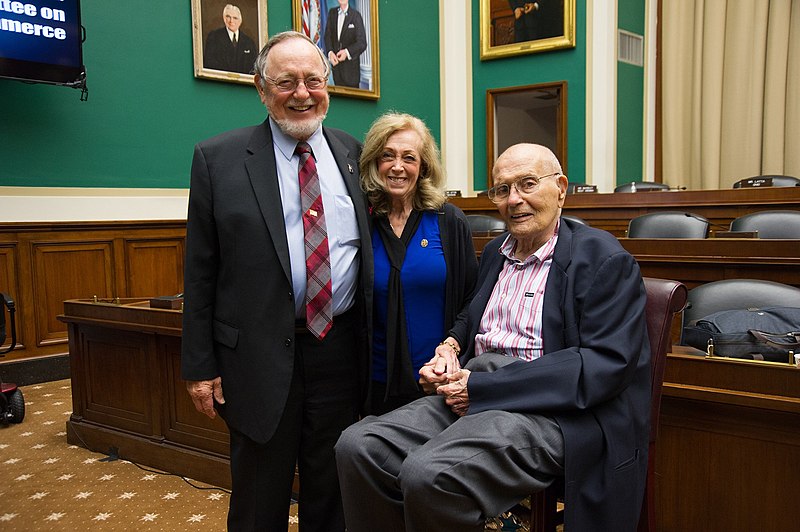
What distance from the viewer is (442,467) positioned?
1596 millimetres

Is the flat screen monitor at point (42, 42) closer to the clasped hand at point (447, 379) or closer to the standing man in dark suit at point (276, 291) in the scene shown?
the standing man in dark suit at point (276, 291)

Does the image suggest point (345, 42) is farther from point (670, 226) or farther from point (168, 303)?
point (168, 303)

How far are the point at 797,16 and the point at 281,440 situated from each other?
26.2ft

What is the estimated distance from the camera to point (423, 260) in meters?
2.14

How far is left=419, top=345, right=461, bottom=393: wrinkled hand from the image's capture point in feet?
6.40

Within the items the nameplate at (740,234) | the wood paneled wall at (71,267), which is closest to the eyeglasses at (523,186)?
the nameplate at (740,234)

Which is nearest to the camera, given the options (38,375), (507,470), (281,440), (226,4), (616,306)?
(507,470)

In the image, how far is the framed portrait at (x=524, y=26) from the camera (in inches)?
332

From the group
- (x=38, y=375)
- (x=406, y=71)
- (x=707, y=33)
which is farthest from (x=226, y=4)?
(x=707, y=33)

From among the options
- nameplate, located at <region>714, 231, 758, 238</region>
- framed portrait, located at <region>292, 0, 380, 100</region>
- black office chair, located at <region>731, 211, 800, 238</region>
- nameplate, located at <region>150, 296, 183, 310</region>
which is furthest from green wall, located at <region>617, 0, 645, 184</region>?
nameplate, located at <region>150, 296, 183, 310</region>

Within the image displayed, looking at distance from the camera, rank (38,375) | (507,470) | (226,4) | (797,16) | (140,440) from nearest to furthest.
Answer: (507,470) < (140,440) < (38,375) < (226,4) < (797,16)

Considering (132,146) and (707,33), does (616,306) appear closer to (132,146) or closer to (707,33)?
(132,146)

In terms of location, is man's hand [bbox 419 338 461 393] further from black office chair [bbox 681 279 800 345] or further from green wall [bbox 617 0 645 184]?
green wall [bbox 617 0 645 184]

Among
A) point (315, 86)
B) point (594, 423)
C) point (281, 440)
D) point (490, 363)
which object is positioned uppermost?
point (315, 86)
